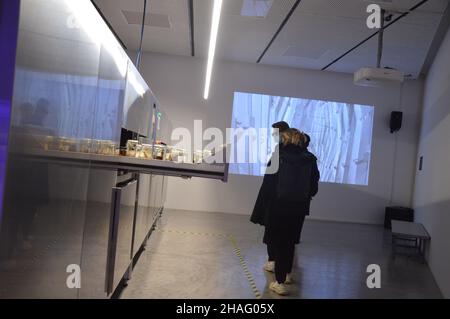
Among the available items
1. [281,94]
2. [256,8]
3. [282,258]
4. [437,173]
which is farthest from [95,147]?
[281,94]

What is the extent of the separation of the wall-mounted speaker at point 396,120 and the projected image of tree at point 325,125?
455 mm

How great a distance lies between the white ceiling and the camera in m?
5.61

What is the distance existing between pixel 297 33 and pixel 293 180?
3766 mm

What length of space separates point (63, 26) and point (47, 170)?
1.88 feet

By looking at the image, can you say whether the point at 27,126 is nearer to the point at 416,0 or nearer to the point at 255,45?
the point at 416,0

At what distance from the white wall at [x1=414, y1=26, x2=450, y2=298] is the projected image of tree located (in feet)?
4.68

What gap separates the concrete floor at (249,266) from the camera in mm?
3744

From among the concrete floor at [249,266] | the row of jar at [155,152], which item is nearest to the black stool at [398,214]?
the concrete floor at [249,266]

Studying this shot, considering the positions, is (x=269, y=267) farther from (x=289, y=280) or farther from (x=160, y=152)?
(x=160, y=152)

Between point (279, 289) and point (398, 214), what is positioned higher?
point (398, 214)

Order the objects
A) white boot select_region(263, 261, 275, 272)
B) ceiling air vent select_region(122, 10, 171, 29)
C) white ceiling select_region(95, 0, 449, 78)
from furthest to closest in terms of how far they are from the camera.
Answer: ceiling air vent select_region(122, 10, 171, 29) < white ceiling select_region(95, 0, 449, 78) < white boot select_region(263, 261, 275, 272)

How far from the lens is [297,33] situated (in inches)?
263

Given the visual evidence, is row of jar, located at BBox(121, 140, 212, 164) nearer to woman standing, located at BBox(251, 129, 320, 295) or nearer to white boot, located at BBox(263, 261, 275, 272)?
woman standing, located at BBox(251, 129, 320, 295)

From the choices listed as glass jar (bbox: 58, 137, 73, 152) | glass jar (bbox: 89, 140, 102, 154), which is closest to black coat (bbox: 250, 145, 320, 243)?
glass jar (bbox: 89, 140, 102, 154)
